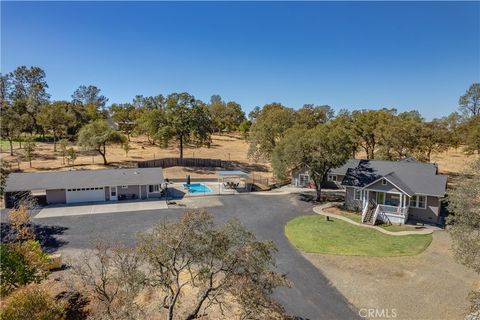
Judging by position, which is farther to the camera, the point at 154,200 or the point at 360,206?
the point at 154,200

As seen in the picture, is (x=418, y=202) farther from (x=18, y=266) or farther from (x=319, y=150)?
(x=18, y=266)

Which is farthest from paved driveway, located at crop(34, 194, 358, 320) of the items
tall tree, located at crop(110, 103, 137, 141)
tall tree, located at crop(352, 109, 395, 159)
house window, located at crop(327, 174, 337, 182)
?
tall tree, located at crop(110, 103, 137, 141)

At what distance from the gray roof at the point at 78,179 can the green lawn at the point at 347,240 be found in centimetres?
1889

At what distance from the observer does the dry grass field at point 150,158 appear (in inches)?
2060

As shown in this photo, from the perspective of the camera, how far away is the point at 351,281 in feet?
63.1

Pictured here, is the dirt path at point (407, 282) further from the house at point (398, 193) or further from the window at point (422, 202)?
the window at point (422, 202)

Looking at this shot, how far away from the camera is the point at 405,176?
3278cm

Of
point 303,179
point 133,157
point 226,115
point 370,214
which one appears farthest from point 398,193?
point 226,115

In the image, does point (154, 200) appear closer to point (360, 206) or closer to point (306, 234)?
point (306, 234)

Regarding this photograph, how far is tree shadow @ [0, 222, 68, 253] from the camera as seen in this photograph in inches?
916

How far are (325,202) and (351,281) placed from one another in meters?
18.6

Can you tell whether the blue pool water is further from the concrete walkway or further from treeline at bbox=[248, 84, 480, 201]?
the concrete walkway

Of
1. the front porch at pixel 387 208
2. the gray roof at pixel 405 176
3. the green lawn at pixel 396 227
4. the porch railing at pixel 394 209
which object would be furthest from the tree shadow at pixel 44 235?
the porch railing at pixel 394 209

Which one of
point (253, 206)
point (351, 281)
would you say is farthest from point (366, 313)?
point (253, 206)
